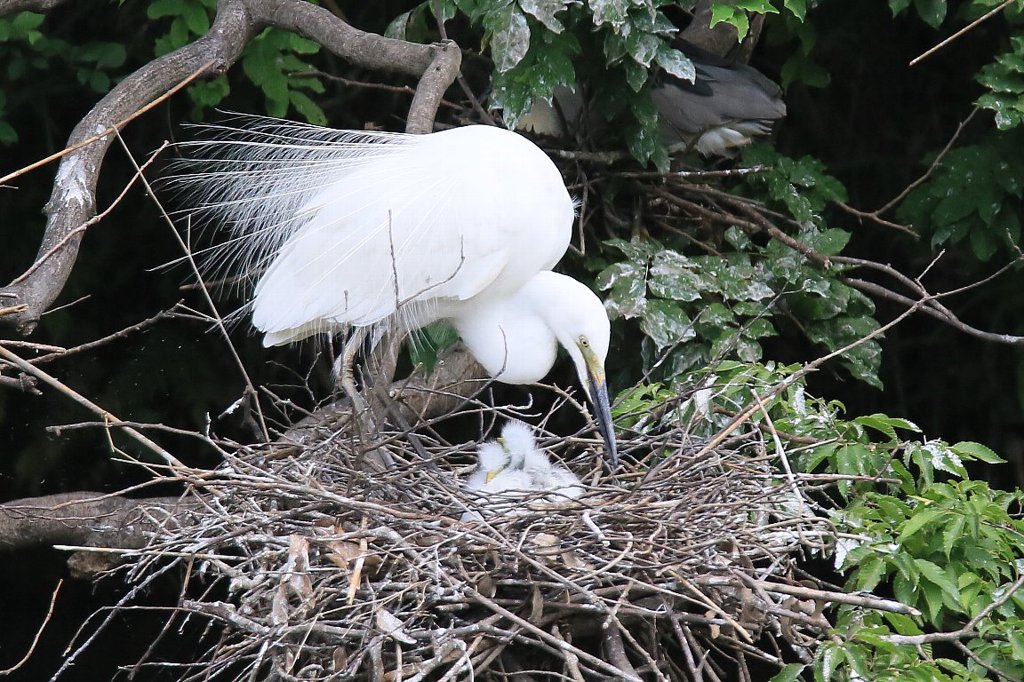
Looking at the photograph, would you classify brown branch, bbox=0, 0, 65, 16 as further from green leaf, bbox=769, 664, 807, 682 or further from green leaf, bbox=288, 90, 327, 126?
green leaf, bbox=769, 664, 807, 682

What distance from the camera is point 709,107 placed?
12.0 feet

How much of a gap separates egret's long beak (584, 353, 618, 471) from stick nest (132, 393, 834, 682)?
0.23 meters

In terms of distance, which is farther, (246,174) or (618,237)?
(618,237)

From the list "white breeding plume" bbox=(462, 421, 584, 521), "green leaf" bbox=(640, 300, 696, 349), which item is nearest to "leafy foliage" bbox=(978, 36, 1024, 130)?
"green leaf" bbox=(640, 300, 696, 349)

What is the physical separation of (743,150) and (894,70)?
42.5 inches

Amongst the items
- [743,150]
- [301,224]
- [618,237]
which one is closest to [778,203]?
[743,150]

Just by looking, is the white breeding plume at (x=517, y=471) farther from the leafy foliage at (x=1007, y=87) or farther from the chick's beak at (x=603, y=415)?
the leafy foliage at (x=1007, y=87)

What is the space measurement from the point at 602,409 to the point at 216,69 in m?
1.30

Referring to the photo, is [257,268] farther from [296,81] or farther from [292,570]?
[292,570]

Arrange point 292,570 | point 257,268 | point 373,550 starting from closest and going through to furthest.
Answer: point 292,570 < point 373,550 < point 257,268

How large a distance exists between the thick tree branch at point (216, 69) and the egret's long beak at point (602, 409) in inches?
28.9

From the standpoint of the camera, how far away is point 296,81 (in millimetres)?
3682

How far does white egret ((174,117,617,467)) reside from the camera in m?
2.78

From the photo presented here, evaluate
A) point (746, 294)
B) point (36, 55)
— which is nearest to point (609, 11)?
point (746, 294)
